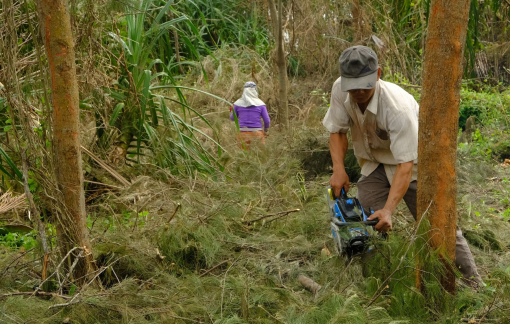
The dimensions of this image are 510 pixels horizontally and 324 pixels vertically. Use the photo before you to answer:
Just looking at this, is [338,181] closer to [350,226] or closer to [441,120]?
[350,226]

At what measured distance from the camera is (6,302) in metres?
2.89

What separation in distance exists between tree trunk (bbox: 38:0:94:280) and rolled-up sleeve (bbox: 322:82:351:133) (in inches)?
65.0

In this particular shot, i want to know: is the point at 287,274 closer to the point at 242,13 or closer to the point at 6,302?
the point at 6,302

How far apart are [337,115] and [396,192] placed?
0.74 metres

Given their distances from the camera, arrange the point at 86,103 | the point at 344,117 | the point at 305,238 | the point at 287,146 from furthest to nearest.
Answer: the point at 287,146, the point at 86,103, the point at 305,238, the point at 344,117

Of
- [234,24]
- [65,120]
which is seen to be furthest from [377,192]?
[234,24]

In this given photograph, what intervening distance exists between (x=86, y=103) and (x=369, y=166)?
279 centimetres

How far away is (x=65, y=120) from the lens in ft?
9.92

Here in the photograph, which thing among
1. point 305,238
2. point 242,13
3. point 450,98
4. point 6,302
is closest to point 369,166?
point 305,238

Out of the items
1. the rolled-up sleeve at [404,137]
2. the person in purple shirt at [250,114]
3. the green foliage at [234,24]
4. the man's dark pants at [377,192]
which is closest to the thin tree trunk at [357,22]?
the person in purple shirt at [250,114]

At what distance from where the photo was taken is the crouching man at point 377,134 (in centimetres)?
330

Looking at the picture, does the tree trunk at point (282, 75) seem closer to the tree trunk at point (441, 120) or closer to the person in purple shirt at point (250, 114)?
the person in purple shirt at point (250, 114)

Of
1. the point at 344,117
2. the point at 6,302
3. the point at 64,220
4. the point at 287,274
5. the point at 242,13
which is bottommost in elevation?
the point at 287,274

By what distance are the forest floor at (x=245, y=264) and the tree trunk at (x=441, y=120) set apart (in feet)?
0.60
